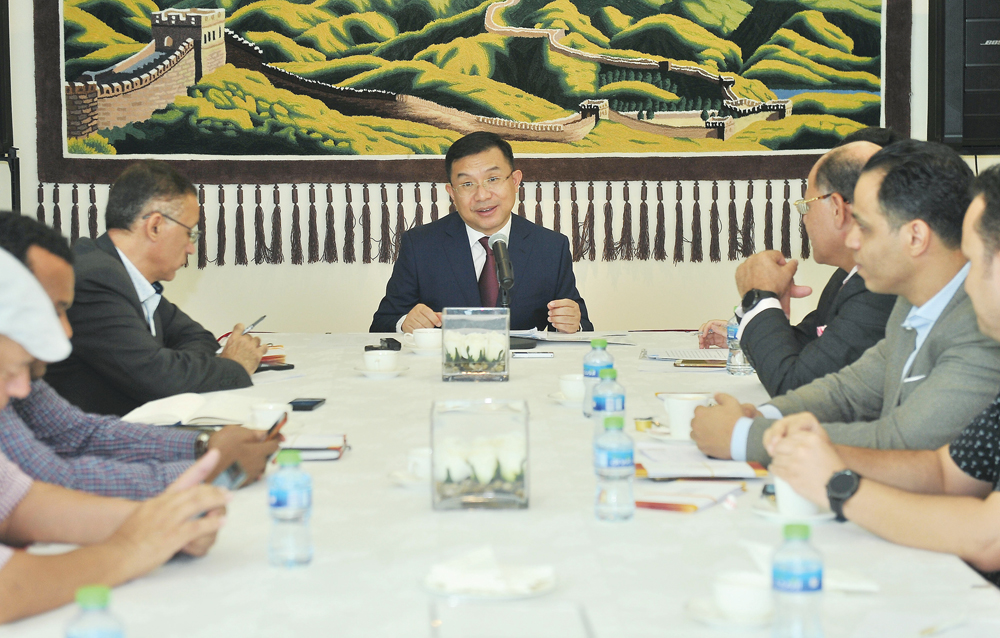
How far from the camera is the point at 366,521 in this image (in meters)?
1.31

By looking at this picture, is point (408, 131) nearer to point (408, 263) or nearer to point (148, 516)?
point (408, 263)

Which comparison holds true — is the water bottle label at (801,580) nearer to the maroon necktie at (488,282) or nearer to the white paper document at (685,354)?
the white paper document at (685,354)

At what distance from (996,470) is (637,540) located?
0.53 m

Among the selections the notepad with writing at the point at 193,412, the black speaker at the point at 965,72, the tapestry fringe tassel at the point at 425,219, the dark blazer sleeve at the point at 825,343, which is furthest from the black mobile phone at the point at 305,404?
the black speaker at the point at 965,72

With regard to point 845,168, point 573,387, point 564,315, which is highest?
point 845,168

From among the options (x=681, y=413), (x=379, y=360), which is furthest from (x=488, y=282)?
(x=681, y=413)

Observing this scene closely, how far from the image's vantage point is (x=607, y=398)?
1.79 meters

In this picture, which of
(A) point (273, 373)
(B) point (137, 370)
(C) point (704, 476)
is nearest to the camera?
(C) point (704, 476)

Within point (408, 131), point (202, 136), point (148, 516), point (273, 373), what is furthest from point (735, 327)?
point (202, 136)

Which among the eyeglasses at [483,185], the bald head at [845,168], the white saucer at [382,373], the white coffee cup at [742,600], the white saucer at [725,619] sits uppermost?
the eyeglasses at [483,185]

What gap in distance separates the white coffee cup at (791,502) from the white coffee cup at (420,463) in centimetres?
49

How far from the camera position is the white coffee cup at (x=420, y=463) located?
147 cm

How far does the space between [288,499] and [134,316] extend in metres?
1.27

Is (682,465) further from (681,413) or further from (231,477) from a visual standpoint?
(231,477)
